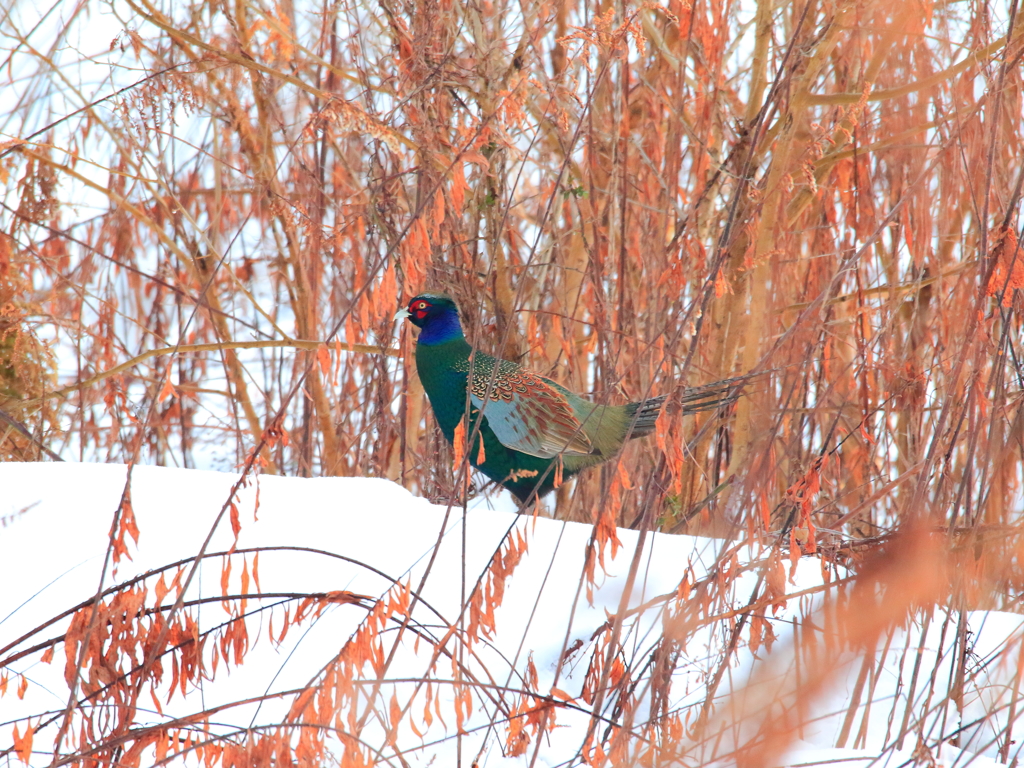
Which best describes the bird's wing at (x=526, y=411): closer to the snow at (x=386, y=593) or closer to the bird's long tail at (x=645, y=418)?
the bird's long tail at (x=645, y=418)

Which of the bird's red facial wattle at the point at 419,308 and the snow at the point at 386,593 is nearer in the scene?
the snow at the point at 386,593

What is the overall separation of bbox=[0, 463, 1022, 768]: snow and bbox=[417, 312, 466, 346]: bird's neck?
1155mm

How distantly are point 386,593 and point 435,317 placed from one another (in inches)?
73.6

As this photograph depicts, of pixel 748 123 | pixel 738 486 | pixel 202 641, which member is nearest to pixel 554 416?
pixel 748 123

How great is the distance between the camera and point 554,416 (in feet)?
11.1

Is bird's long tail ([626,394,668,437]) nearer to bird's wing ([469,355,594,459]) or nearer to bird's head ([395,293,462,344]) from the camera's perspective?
bird's wing ([469,355,594,459])

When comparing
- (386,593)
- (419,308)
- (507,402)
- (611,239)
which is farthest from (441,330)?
(386,593)

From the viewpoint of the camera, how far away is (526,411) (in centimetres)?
338

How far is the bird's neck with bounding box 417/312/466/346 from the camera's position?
346 cm

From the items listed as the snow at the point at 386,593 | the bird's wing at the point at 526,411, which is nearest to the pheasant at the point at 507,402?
the bird's wing at the point at 526,411

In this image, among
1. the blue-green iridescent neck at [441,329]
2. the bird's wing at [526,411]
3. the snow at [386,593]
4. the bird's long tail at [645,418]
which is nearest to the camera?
the snow at [386,593]

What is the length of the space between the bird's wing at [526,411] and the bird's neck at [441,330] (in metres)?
0.14

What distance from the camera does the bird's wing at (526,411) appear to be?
3.35 meters

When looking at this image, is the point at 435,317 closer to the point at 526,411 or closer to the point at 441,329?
the point at 441,329
